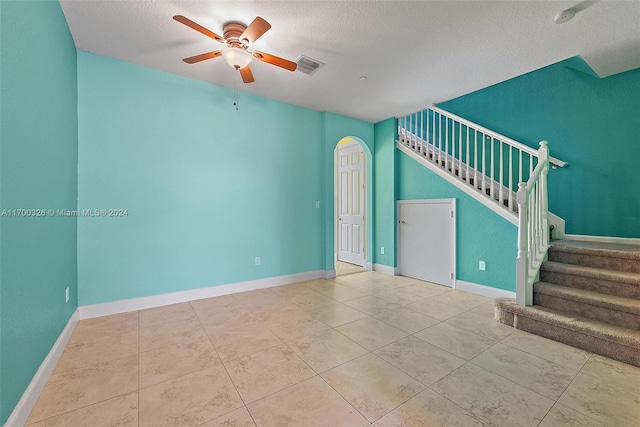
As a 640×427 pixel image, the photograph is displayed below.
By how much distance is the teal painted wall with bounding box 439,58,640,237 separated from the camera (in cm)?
305

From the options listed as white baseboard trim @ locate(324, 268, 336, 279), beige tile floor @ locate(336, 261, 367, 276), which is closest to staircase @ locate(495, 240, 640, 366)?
white baseboard trim @ locate(324, 268, 336, 279)

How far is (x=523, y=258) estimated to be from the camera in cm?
263

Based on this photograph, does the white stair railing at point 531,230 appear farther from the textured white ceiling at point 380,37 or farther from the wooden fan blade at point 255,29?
the wooden fan blade at point 255,29

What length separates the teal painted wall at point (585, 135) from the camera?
305 centimetres

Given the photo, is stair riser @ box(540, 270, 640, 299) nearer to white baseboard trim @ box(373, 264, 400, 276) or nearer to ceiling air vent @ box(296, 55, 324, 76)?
white baseboard trim @ box(373, 264, 400, 276)

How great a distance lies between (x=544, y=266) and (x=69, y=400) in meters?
4.23

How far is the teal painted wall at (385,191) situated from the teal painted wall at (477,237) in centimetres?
51

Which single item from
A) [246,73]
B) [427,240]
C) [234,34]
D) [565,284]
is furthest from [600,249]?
[234,34]

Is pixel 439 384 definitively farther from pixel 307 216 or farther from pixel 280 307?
pixel 307 216

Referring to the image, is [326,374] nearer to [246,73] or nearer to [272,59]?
[272,59]

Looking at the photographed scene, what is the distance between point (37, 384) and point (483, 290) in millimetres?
4470

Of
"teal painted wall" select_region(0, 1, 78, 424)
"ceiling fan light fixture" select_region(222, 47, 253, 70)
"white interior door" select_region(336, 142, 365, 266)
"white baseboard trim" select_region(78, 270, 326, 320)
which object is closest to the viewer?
"teal painted wall" select_region(0, 1, 78, 424)

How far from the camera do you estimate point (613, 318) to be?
219cm

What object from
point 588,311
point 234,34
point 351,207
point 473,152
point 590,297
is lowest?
point 588,311
